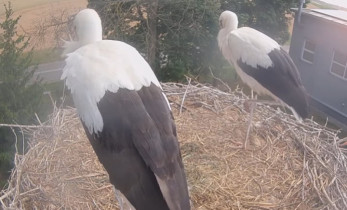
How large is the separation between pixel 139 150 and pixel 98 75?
0.27 m

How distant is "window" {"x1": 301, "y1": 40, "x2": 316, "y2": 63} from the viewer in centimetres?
430

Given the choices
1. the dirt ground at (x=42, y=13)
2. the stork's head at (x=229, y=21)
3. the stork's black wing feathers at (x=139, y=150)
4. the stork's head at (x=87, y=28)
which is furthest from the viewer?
the dirt ground at (x=42, y=13)

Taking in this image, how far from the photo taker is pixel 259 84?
2160 mm

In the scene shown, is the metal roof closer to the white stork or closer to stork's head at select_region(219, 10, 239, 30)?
stork's head at select_region(219, 10, 239, 30)

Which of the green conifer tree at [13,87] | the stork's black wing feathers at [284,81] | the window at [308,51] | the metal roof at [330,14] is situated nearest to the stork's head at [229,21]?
the stork's black wing feathers at [284,81]

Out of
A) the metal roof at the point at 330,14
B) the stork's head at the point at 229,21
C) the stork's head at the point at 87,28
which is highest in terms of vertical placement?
the stork's head at the point at 87,28

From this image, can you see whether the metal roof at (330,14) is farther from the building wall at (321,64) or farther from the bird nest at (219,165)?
the bird nest at (219,165)

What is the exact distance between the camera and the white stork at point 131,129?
1206 mm

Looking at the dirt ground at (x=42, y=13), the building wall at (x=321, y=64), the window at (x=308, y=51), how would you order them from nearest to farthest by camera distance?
the dirt ground at (x=42, y=13), the building wall at (x=321, y=64), the window at (x=308, y=51)

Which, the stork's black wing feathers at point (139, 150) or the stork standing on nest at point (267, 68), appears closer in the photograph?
the stork's black wing feathers at point (139, 150)

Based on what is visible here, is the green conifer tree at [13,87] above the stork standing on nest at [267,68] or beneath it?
beneath

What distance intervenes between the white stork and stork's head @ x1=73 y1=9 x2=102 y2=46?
9.4 inches

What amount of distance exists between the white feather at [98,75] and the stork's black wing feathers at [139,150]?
28 mm

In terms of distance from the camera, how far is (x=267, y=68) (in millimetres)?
2064
